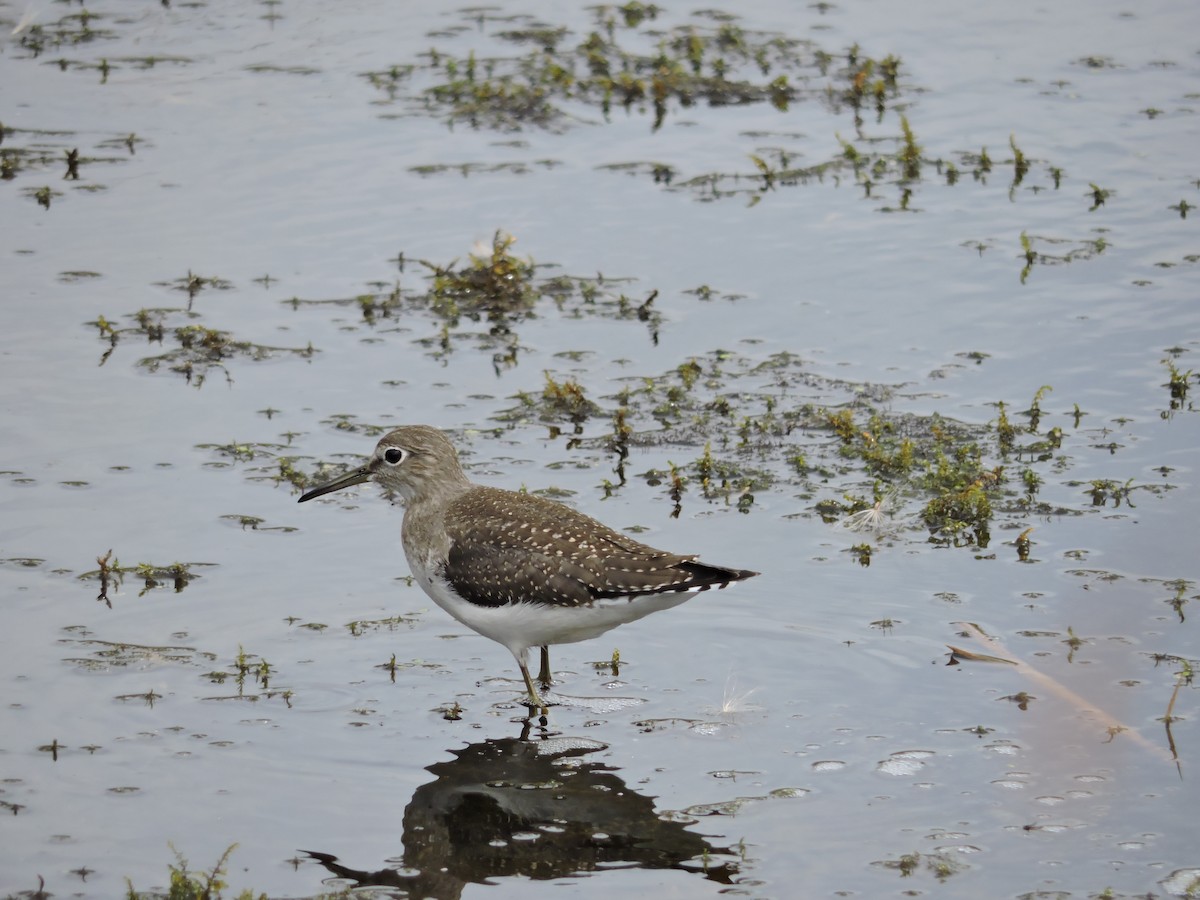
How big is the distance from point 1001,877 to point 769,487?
429 centimetres

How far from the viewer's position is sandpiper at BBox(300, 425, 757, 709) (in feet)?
28.7

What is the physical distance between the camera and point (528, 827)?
7.86 meters

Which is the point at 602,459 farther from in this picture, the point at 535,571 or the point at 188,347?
the point at 188,347

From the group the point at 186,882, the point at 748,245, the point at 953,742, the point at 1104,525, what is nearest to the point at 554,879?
the point at 186,882

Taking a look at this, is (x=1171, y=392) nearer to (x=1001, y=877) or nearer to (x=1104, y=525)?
(x=1104, y=525)

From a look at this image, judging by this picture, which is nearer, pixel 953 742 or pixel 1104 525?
pixel 953 742

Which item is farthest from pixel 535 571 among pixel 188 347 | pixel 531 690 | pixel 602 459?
pixel 188 347

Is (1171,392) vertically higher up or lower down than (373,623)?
higher up

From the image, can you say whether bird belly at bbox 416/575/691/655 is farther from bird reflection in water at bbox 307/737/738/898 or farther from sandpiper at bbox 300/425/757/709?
bird reflection in water at bbox 307/737/738/898

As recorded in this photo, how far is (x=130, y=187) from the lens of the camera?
14914 millimetres

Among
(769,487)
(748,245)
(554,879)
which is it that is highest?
(748,245)

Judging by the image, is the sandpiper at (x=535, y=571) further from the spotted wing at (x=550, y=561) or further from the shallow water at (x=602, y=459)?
the shallow water at (x=602, y=459)

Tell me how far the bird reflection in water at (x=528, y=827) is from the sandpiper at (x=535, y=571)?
64 centimetres

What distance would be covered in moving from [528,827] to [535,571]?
1.57 m
